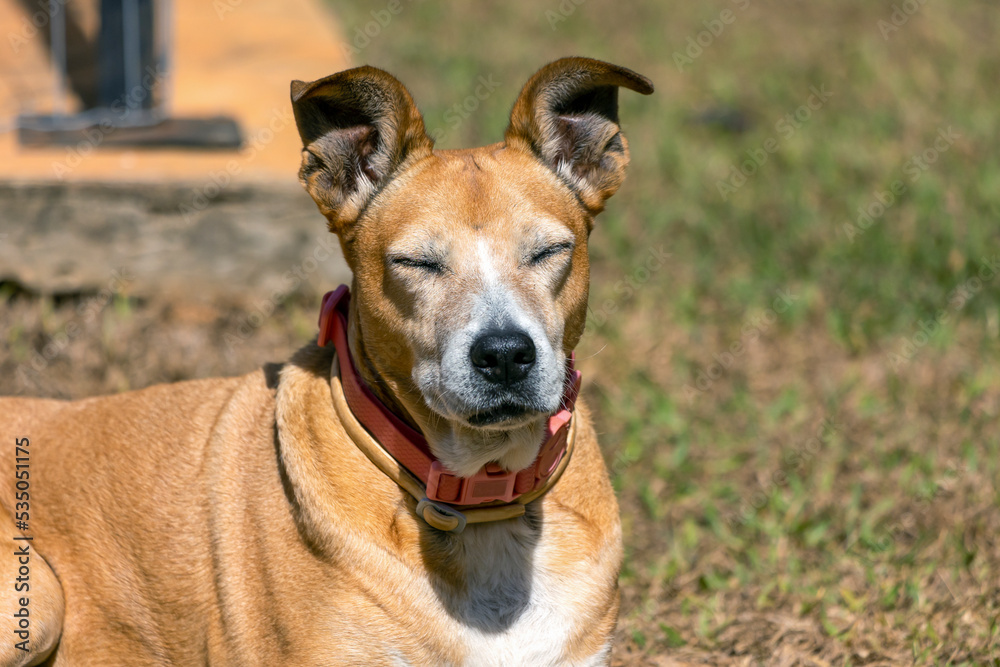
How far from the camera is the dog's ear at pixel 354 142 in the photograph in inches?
131

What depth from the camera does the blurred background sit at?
4.70 m

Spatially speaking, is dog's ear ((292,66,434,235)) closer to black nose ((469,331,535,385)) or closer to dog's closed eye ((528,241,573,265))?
dog's closed eye ((528,241,573,265))

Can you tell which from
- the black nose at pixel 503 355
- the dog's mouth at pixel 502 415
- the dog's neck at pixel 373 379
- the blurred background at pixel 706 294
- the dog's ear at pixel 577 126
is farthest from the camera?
the blurred background at pixel 706 294

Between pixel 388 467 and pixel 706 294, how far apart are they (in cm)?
452

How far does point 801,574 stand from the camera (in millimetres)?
4742

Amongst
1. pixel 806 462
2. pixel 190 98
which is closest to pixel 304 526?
pixel 806 462

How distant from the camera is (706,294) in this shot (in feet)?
24.1

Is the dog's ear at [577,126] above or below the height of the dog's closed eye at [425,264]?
above

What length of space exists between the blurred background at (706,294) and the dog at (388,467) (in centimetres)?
112

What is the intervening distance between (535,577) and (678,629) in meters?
1.35

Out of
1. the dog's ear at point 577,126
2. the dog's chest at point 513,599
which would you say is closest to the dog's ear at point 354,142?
the dog's ear at point 577,126

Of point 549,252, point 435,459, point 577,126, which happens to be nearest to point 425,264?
point 549,252

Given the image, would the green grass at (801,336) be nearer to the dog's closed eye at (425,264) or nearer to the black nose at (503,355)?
the black nose at (503,355)

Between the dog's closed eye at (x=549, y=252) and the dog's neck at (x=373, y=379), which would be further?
the dog's neck at (x=373, y=379)
